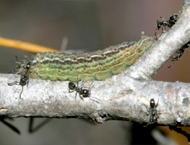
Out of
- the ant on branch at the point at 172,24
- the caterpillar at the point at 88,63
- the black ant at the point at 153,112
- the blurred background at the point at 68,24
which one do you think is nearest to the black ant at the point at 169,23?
the ant on branch at the point at 172,24

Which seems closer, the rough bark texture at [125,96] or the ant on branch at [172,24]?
the rough bark texture at [125,96]

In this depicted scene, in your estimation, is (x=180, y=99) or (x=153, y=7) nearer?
(x=180, y=99)

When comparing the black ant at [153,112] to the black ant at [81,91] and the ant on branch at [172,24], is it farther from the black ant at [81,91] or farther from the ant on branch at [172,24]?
the ant on branch at [172,24]

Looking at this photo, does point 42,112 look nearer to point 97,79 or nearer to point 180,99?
point 97,79

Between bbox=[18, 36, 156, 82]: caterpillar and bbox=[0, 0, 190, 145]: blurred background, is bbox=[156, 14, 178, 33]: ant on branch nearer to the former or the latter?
bbox=[18, 36, 156, 82]: caterpillar

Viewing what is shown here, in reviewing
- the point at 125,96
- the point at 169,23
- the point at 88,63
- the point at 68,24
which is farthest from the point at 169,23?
the point at 68,24

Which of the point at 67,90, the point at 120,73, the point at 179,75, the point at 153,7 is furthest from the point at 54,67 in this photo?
Answer: the point at 153,7

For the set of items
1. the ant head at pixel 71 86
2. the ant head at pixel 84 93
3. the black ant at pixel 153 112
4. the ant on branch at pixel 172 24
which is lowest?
the black ant at pixel 153 112
